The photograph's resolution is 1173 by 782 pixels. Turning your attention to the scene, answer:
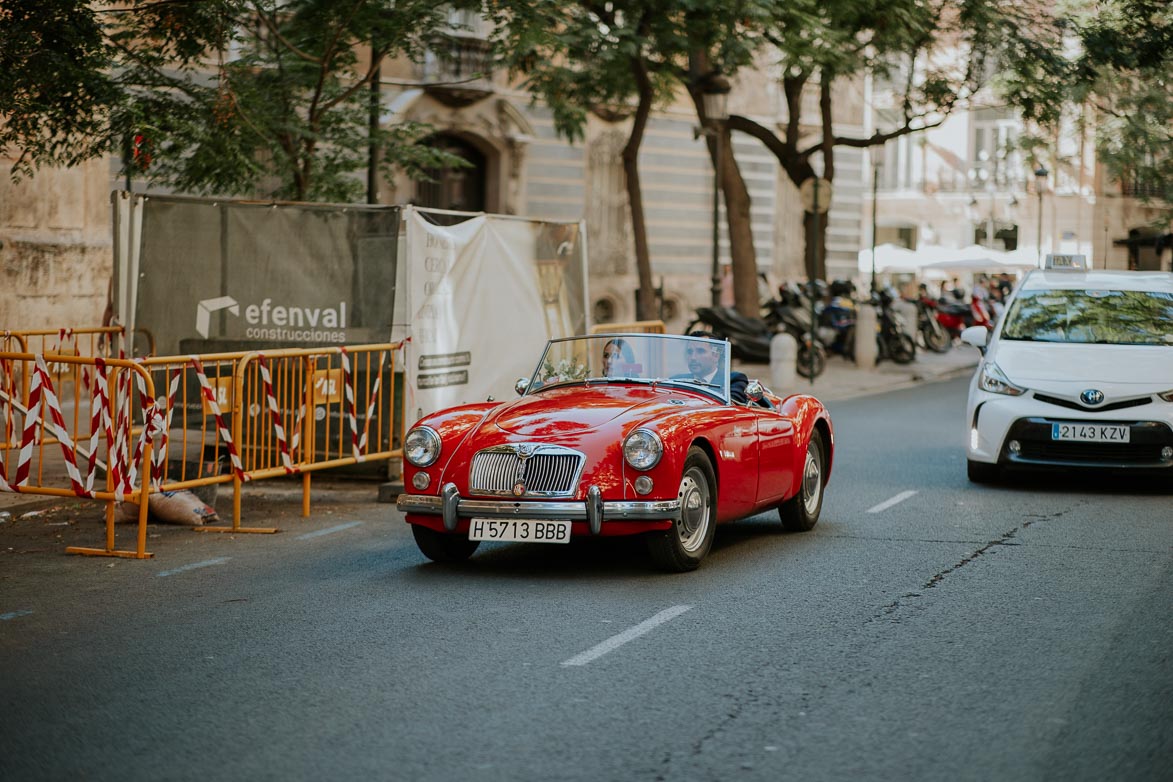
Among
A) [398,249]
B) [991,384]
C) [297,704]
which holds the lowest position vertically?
[297,704]

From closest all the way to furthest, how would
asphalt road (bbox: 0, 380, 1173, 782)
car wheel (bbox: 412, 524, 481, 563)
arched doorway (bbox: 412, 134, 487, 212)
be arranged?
asphalt road (bbox: 0, 380, 1173, 782), car wheel (bbox: 412, 524, 481, 563), arched doorway (bbox: 412, 134, 487, 212)

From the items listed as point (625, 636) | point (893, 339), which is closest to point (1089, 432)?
point (625, 636)

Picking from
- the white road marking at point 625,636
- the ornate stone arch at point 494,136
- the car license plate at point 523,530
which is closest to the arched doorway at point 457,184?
the ornate stone arch at point 494,136

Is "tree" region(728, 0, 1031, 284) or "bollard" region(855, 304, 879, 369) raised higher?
"tree" region(728, 0, 1031, 284)

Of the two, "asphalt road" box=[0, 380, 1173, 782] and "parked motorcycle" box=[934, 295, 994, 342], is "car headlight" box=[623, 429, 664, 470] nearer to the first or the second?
"asphalt road" box=[0, 380, 1173, 782]

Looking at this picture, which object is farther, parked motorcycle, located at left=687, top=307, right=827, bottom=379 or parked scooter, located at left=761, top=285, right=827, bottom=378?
parked motorcycle, located at left=687, top=307, right=827, bottom=379

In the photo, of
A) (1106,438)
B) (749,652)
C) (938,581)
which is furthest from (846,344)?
(749,652)

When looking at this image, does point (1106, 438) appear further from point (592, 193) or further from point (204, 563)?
point (592, 193)

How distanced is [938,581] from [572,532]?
6.41 ft

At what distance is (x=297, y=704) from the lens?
20.4 feet

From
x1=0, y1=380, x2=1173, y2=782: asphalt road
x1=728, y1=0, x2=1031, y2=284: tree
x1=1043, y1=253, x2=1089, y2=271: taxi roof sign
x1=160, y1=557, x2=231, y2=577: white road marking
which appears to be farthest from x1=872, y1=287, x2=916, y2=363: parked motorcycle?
x1=160, y1=557, x2=231, y2=577: white road marking

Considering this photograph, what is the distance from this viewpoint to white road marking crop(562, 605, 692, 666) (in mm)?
6977

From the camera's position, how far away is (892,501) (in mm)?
12281

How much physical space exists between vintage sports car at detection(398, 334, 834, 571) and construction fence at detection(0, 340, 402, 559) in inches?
76.4
